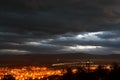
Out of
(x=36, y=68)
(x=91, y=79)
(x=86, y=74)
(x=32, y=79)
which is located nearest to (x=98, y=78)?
(x=91, y=79)

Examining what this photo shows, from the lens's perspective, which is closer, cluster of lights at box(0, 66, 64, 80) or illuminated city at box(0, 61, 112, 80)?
illuminated city at box(0, 61, 112, 80)

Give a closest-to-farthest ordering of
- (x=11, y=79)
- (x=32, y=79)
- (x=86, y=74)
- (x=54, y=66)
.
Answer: (x=11, y=79) < (x=86, y=74) < (x=32, y=79) < (x=54, y=66)

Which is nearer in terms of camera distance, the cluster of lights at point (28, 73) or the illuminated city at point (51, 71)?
A: the illuminated city at point (51, 71)

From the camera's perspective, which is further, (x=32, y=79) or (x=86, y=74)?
(x=32, y=79)

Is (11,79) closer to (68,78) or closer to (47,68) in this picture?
(68,78)

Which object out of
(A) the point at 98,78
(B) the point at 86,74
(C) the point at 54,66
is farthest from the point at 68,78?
(C) the point at 54,66

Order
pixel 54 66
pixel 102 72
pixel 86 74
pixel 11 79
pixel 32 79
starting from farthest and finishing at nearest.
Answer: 1. pixel 54 66
2. pixel 32 79
3. pixel 102 72
4. pixel 86 74
5. pixel 11 79

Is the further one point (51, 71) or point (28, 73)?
point (28, 73)

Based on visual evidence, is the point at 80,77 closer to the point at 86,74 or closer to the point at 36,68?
the point at 86,74

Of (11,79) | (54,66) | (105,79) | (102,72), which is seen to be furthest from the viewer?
(54,66)
